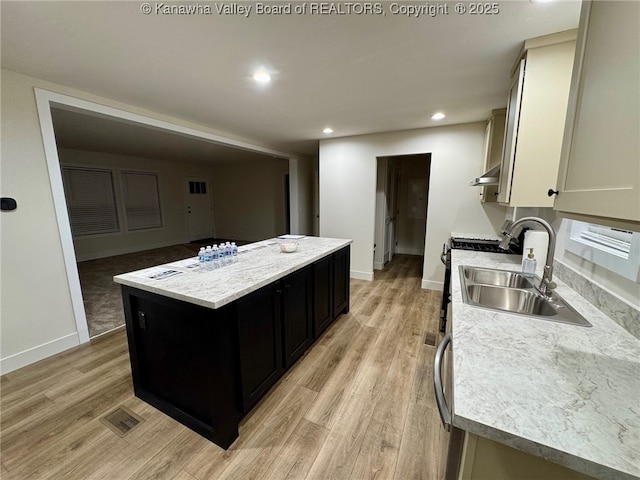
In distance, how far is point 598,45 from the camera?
0.82m

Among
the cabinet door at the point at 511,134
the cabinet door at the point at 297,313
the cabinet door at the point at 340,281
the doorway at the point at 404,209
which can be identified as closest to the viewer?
the cabinet door at the point at 511,134

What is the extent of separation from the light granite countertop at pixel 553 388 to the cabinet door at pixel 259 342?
3.56ft

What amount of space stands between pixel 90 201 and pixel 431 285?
713 cm

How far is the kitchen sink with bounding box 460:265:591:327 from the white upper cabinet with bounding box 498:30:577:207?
0.51 m

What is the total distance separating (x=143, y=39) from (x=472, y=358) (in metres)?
2.39

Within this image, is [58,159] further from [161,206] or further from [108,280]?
[161,206]

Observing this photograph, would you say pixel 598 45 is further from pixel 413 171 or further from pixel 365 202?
pixel 413 171

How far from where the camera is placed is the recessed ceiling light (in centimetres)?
196

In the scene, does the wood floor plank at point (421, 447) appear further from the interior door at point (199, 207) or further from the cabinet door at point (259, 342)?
the interior door at point (199, 207)

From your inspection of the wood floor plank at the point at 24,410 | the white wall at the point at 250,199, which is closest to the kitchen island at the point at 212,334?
the wood floor plank at the point at 24,410

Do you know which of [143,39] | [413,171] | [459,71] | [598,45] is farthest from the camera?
[413,171]

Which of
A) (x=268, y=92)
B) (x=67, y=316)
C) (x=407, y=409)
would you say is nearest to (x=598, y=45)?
(x=407, y=409)

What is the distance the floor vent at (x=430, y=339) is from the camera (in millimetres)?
2477

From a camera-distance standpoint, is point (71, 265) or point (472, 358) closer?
point (472, 358)
